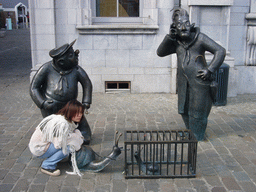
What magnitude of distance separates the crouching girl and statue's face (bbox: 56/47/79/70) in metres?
0.74

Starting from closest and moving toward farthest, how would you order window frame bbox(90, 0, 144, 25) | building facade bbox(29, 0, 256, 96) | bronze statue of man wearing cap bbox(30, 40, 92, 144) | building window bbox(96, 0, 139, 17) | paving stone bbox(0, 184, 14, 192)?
paving stone bbox(0, 184, 14, 192)
bronze statue of man wearing cap bbox(30, 40, 92, 144)
building facade bbox(29, 0, 256, 96)
window frame bbox(90, 0, 144, 25)
building window bbox(96, 0, 139, 17)

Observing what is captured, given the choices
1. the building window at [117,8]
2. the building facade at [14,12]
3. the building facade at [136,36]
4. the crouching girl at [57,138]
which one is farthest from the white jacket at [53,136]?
the building facade at [14,12]

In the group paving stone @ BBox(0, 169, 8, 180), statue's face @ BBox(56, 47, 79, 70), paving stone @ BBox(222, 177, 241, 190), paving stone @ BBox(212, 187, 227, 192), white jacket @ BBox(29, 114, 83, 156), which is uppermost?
statue's face @ BBox(56, 47, 79, 70)

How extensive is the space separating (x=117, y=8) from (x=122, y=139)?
14.8 feet

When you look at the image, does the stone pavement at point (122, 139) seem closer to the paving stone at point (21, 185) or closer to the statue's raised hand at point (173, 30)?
the paving stone at point (21, 185)

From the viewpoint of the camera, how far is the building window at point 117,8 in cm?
874

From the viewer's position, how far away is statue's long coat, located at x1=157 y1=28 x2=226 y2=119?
187 inches

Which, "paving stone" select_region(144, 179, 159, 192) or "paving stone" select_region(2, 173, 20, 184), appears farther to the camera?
"paving stone" select_region(2, 173, 20, 184)

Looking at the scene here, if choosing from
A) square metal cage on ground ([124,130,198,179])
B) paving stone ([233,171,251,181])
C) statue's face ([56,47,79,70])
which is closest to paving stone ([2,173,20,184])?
square metal cage on ground ([124,130,198,179])

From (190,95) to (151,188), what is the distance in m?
1.77

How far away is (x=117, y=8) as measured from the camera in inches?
346

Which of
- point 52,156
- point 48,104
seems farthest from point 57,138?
point 48,104

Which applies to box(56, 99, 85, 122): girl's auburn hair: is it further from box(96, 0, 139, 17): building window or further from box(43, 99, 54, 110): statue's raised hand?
box(96, 0, 139, 17): building window

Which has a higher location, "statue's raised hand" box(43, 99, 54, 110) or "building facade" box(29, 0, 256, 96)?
"building facade" box(29, 0, 256, 96)
